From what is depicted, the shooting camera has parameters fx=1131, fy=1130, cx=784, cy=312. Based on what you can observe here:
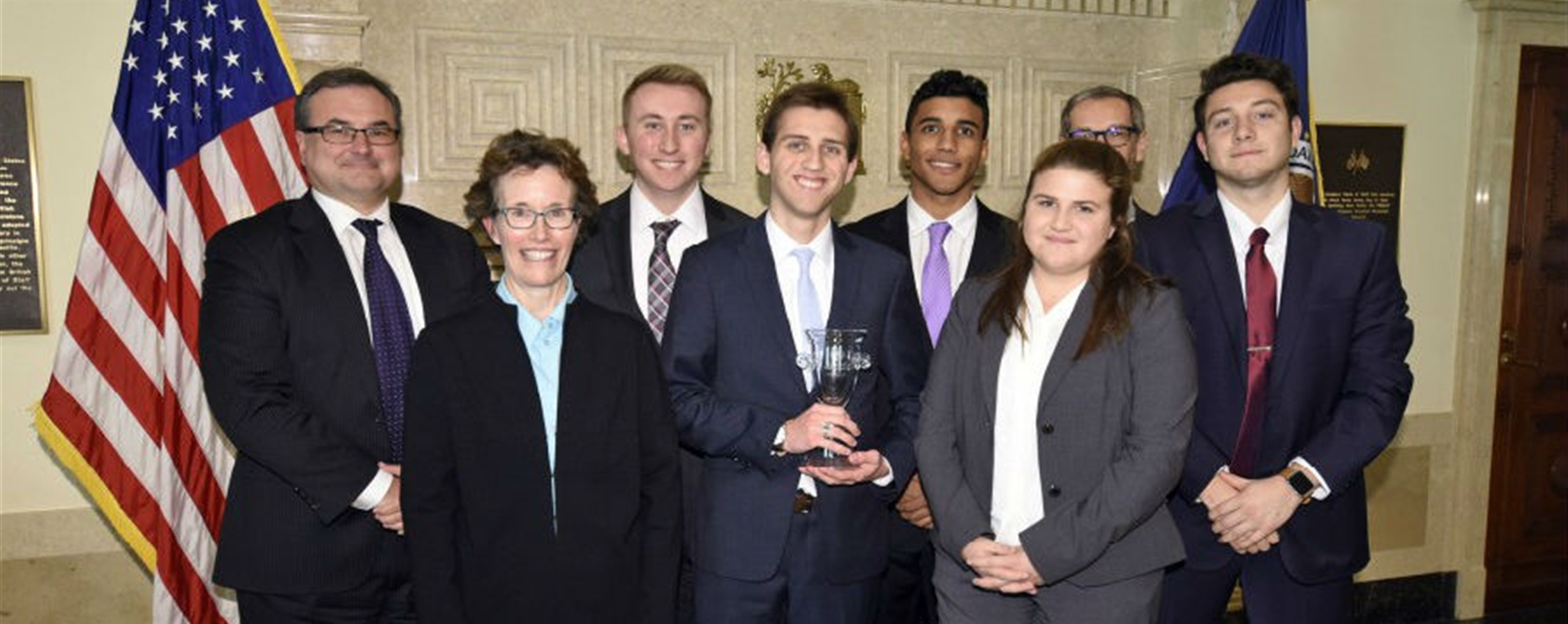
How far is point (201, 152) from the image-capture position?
321cm

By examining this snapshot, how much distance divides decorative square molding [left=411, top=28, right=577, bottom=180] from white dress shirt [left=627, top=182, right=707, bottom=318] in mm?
1091

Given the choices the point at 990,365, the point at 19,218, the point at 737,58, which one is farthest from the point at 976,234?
the point at 19,218

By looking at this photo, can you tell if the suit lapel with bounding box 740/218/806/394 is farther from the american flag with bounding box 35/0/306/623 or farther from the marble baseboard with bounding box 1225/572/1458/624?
the marble baseboard with bounding box 1225/572/1458/624

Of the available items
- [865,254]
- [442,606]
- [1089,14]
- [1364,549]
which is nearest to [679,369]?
[865,254]

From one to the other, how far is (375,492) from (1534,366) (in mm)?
5020

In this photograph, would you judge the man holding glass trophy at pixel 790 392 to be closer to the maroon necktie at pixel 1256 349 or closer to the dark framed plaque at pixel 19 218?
the maroon necktie at pixel 1256 349

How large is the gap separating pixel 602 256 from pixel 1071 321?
4.00 ft

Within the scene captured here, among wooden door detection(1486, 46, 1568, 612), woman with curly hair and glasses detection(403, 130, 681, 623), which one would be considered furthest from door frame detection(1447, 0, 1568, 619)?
woman with curly hair and glasses detection(403, 130, 681, 623)

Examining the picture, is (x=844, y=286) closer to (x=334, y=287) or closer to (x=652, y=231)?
(x=652, y=231)

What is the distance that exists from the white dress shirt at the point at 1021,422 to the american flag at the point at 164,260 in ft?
→ 7.22

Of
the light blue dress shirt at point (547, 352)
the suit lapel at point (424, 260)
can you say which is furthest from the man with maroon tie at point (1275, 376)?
the suit lapel at point (424, 260)

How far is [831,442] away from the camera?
90.7 inches

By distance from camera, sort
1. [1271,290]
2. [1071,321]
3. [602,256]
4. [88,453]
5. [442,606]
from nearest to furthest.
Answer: [442,606] < [1071,321] < [1271,290] < [602,256] < [88,453]

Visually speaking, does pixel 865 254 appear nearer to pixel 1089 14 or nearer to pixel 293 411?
pixel 293 411
